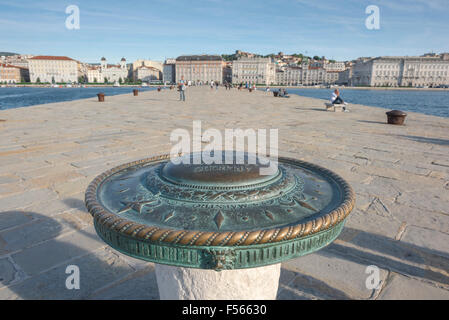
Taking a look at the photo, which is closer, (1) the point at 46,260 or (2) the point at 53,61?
(1) the point at 46,260

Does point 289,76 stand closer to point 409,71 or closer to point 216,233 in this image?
point 409,71

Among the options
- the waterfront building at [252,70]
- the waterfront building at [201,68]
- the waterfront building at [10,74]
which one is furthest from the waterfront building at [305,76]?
the waterfront building at [10,74]

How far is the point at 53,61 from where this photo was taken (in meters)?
122

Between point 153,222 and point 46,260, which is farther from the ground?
point 153,222

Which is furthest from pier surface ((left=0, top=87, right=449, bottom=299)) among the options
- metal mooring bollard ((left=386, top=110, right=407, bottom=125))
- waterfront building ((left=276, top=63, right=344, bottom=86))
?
waterfront building ((left=276, top=63, right=344, bottom=86))

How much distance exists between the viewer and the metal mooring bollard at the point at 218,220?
110cm

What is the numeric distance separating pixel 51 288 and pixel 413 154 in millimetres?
6628

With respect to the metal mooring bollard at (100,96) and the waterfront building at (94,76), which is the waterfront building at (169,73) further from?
the metal mooring bollard at (100,96)

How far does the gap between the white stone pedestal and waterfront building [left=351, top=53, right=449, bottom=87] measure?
134m

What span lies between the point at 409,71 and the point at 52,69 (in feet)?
479

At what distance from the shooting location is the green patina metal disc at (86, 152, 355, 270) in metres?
1.09

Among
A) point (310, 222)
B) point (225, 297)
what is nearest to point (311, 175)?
point (310, 222)
